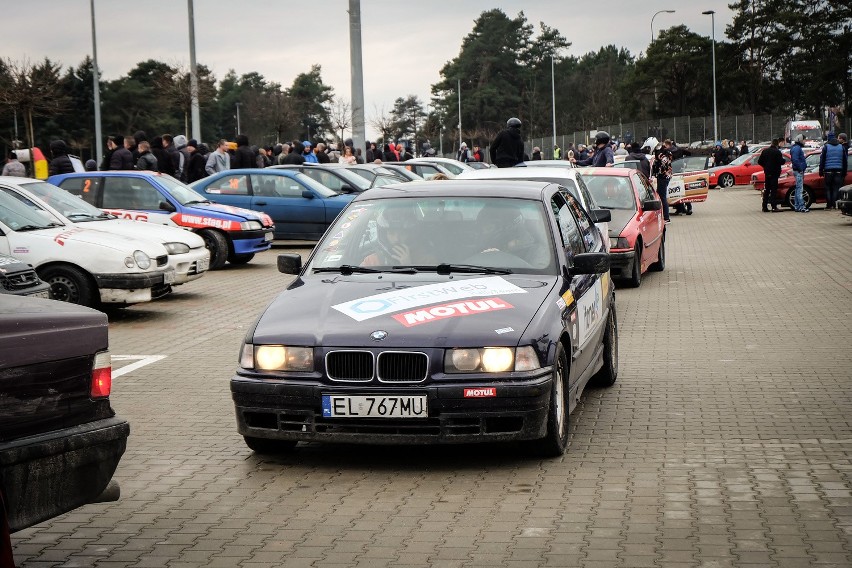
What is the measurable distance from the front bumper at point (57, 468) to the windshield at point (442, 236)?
10.8ft

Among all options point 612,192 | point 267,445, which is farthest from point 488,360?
point 612,192

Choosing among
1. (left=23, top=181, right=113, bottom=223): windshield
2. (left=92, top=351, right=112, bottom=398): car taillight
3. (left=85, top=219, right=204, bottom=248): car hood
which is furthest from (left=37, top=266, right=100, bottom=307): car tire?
(left=92, top=351, right=112, bottom=398): car taillight

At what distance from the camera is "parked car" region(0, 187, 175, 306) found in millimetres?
13414

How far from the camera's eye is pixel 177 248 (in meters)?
15.1

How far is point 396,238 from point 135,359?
432cm

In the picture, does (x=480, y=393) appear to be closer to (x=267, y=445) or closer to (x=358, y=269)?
(x=267, y=445)

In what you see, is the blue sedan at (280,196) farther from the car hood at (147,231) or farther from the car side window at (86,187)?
the car hood at (147,231)

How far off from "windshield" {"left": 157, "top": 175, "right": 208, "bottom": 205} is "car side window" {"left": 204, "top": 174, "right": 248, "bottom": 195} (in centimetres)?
387

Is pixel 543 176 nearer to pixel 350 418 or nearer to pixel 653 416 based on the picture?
pixel 653 416

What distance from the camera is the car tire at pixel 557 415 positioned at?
673cm

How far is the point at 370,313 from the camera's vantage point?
266 inches

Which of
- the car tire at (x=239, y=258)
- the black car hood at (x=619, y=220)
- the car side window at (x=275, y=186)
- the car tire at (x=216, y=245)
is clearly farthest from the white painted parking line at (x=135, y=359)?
the car side window at (x=275, y=186)

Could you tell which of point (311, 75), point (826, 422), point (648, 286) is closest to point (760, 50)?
point (311, 75)

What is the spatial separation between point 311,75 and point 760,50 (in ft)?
208
